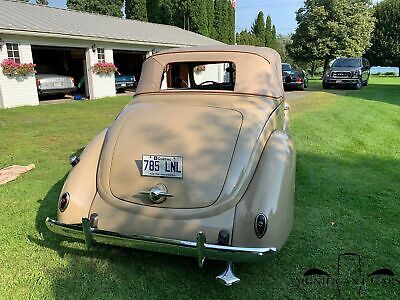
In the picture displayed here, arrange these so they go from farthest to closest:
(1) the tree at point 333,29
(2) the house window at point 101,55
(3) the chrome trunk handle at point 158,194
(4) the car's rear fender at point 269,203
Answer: (1) the tree at point 333,29 < (2) the house window at point 101,55 < (3) the chrome trunk handle at point 158,194 < (4) the car's rear fender at point 269,203

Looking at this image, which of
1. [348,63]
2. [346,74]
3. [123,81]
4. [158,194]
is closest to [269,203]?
[158,194]

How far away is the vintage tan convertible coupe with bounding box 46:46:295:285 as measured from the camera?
8.28 ft

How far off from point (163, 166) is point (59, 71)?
18975 mm

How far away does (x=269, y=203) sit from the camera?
2.60m

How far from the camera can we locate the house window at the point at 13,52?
12986mm

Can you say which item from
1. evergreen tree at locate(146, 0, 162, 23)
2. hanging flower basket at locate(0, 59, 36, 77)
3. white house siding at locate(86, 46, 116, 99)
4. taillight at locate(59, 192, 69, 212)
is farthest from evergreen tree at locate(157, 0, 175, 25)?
taillight at locate(59, 192, 69, 212)

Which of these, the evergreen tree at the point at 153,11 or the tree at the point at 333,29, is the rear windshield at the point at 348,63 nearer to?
the tree at the point at 333,29

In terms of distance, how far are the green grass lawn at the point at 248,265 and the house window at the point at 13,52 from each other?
8.06 m

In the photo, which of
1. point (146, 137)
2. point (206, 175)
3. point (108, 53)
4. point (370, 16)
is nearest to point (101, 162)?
point (146, 137)

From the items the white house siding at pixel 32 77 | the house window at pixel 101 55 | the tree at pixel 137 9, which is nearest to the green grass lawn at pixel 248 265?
the white house siding at pixel 32 77

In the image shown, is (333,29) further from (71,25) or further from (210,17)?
(71,25)

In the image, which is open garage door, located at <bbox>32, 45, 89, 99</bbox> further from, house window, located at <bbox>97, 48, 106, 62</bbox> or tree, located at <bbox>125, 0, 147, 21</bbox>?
tree, located at <bbox>125, 0, 147, 21</bbox>

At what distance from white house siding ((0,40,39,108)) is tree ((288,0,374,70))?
96.3 ft

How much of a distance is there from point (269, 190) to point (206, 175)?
1.65 ft
